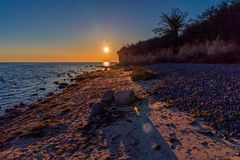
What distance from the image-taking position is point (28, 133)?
22.0 feet

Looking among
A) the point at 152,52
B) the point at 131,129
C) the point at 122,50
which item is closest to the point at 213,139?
the point at 131,129

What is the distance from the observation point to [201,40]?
74.7 feet

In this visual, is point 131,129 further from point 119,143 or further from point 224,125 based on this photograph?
point 224,125

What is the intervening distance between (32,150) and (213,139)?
13.9 ft

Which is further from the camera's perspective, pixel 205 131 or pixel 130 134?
pixel 130 134

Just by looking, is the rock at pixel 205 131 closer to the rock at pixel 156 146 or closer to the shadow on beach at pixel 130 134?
the shadow on beach at pixel 130 134

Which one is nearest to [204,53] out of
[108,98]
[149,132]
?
[108,98]

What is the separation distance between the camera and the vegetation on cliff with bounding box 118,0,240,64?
17.0 metres

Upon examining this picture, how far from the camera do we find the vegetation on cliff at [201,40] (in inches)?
668

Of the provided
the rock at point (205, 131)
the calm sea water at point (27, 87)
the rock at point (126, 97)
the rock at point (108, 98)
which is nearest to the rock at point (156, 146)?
the rock at point (205, 131)

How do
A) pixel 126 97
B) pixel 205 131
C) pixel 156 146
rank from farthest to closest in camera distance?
pixel 126 97 → pixel 205 131 → pixel 156 146

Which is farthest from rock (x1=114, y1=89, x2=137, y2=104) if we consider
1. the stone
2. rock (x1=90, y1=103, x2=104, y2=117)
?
rock (x1=90, y1=103, x2=104, y2=117)

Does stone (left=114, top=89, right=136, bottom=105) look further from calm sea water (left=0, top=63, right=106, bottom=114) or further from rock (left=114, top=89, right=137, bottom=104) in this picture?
calm sea water (left=0, top=63, right=106, bottom=114)

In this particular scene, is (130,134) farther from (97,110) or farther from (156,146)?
(97,110)
